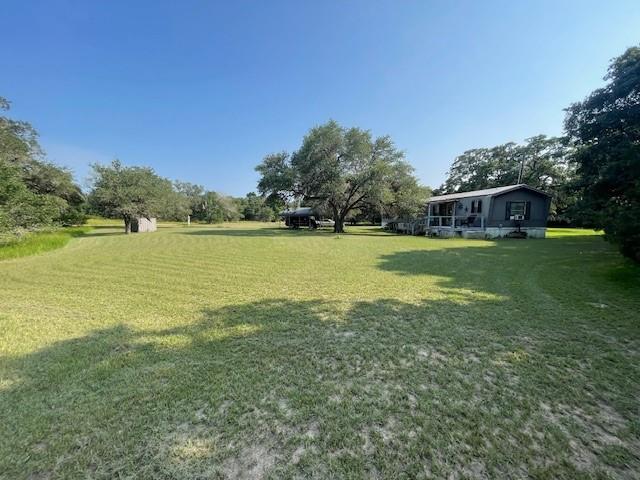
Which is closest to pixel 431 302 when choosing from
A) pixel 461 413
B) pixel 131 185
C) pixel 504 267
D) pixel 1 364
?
pixel 461 413

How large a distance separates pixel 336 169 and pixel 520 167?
84.5 feet

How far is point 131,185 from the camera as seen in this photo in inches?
856

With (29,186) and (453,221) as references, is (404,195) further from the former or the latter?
(29,186)

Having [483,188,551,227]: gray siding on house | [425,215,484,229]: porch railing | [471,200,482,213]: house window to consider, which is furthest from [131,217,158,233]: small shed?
[483,188,551,227]: gray siding on house

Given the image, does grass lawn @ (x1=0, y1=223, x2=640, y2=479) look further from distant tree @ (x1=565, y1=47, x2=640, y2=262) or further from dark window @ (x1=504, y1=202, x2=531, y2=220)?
dark window @ (x1=504, y1=202, x2=531, y2=220)

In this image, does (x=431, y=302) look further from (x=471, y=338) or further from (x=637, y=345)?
(x=637, y=345)

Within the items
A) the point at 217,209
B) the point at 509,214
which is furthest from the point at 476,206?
the point at 217,209

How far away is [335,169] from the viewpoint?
Answer: 21938 mm

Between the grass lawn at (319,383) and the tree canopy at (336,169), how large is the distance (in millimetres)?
17195

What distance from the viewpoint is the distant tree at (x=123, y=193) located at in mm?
20562

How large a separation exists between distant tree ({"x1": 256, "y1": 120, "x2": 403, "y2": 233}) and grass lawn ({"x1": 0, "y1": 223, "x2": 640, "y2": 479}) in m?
17.2

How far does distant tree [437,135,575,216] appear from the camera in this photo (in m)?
32.0

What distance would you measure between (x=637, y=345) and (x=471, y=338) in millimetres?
1909

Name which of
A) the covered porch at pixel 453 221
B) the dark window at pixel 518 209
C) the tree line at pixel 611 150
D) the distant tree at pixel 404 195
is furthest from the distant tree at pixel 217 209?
the tree line at pixel 611 150
